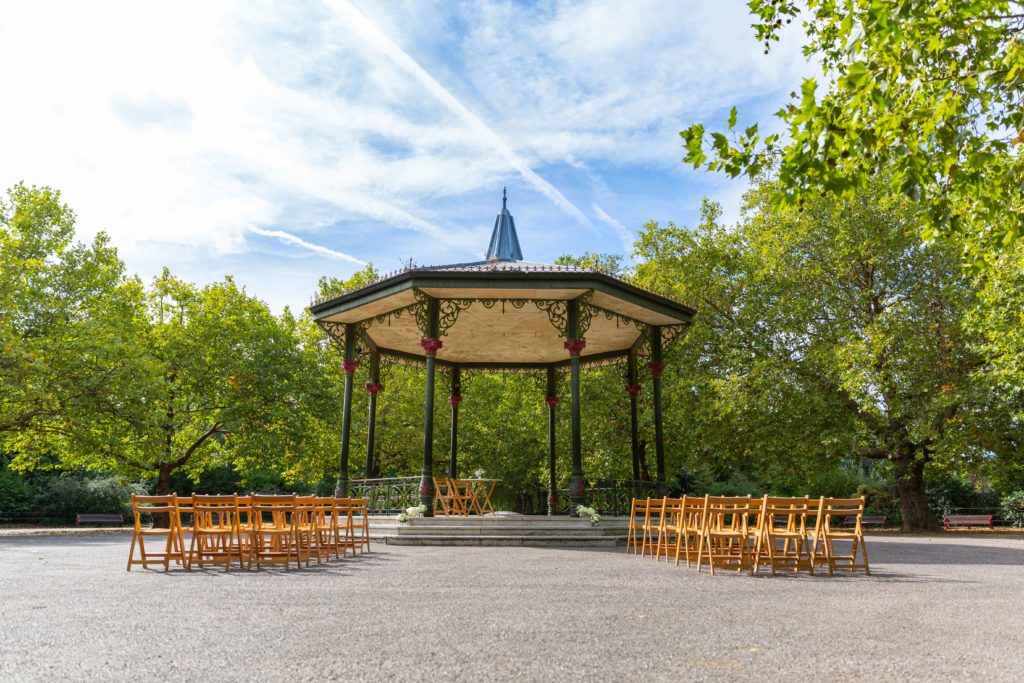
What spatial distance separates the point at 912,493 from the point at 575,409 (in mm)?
15465

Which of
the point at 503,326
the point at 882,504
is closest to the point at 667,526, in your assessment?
the point at 503,326

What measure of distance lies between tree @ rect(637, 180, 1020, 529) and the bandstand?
5511mm

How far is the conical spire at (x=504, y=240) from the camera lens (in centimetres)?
2334

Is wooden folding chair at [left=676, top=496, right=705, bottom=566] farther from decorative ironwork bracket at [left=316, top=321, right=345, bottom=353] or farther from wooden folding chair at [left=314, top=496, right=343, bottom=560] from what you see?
decorative ironwork bracket at [left=316, top=321, right=345, bottom=353]

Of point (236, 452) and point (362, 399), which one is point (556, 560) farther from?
point (362, 399)

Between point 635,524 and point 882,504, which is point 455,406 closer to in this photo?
point 635,524

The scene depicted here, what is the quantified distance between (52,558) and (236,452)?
16421mm

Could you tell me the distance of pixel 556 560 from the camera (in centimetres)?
1021

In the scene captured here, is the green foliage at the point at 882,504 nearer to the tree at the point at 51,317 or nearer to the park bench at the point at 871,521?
the park bench at the point at 871,521

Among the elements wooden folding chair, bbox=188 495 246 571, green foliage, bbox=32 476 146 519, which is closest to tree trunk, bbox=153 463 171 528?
green foliage, bbox=32 476 146 519

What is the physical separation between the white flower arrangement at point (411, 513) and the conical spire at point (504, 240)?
34.7 feet

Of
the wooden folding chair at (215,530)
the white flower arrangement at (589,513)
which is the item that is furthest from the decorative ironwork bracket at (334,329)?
the wooden folding chair at (215,530)

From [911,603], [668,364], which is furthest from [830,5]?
[668,364]

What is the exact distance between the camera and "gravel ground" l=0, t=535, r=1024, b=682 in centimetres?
378
